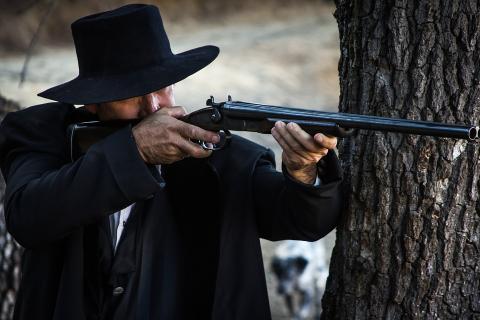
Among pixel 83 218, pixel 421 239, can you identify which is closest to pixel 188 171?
pixel 83 218

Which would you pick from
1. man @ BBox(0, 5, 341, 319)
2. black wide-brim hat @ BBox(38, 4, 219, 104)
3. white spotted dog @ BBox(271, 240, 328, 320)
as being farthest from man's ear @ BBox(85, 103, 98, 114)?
white spotted dog @ BBox(271, 240, 328, 320)

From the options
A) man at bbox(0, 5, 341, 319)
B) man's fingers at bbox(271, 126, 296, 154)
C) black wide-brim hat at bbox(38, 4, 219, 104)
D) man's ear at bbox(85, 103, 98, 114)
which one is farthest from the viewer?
man's ear at bbox(85, 103, 98, 114)

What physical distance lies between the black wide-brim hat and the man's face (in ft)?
0.29

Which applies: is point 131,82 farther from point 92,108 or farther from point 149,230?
point 149,230

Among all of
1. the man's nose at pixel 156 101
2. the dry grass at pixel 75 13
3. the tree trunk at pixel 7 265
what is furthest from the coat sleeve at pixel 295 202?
the dry grass at pixel 75 13

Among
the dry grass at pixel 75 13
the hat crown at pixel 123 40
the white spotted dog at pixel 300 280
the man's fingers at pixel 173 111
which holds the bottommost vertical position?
the white spotted dog at pixel 300 280

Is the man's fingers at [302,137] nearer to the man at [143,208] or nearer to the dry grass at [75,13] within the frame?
the man at [143,208]

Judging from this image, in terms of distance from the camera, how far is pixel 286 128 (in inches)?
108

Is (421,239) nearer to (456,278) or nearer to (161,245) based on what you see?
(456,278)

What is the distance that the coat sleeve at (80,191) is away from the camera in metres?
2.92

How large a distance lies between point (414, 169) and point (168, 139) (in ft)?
2.88

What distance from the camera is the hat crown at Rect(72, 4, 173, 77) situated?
318 centimetres

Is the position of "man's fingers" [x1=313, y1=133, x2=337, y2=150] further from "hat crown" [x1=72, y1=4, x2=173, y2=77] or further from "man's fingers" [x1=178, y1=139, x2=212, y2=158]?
"hat crown" [x1=72, y1=4, x2=173, y2=77]

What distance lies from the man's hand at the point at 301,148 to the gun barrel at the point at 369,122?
0.05 metres
